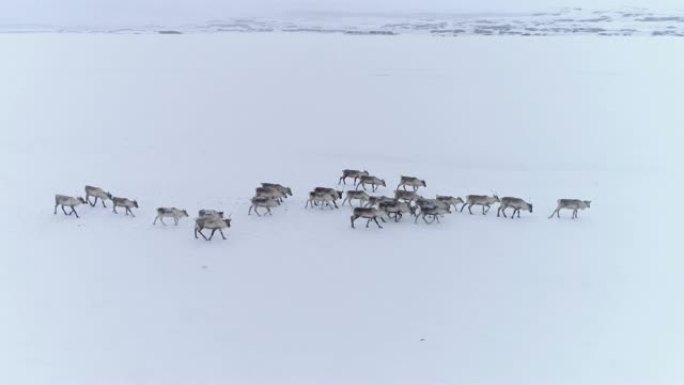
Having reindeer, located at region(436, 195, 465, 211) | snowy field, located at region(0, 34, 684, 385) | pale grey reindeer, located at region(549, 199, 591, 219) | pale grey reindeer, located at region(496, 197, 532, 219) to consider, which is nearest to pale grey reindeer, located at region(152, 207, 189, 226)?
snowy field, located at region(0, 34, 684, 385)

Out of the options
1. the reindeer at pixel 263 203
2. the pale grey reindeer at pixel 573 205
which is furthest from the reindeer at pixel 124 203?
the pale grey reindeer at pixel 573 205

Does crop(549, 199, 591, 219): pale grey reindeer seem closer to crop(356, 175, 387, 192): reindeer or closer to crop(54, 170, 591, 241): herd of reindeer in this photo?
crop(54, 170, 591, 241): herd of reindeer

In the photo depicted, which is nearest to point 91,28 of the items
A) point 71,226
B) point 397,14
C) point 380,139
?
point 397,14

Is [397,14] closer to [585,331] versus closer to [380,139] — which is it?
[380,139]

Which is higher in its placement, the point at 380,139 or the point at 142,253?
the point at 380,139

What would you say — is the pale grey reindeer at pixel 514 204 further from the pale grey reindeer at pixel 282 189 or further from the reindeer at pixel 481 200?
the pale grey reindeer at pixel 282 189

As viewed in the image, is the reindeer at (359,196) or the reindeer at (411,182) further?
the reindeer at (411,182)
